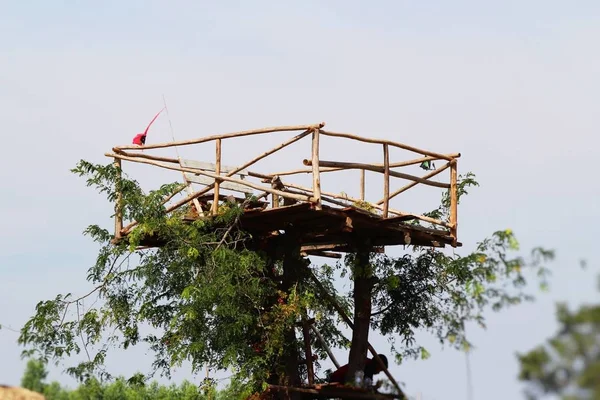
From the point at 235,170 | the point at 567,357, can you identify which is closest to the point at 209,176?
the point at 235,170

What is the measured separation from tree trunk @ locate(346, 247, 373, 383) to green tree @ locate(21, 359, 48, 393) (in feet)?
14.0

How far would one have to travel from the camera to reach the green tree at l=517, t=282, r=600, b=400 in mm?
10047

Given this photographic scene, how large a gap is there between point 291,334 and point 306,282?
36.4 inches

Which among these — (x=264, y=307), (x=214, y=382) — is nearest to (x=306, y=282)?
(x=264, y=307)

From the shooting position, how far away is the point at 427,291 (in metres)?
17.1

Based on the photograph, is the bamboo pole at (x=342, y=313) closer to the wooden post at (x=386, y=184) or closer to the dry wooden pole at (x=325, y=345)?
the dry wooden pole at (x=325, y=345)

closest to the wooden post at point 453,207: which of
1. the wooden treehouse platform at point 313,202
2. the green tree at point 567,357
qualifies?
the wooden treehouse platform at point 313,202

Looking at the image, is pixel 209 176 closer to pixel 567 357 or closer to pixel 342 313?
pixel 342 313

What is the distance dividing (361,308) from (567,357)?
6.59m

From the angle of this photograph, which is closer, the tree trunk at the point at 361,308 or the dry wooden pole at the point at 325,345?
the tree trunk at the point at 361,308

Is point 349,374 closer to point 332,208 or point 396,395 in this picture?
point 396,395

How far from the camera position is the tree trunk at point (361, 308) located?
1659 cm

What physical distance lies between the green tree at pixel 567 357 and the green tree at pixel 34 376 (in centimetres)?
640

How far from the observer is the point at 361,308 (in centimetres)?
1673
